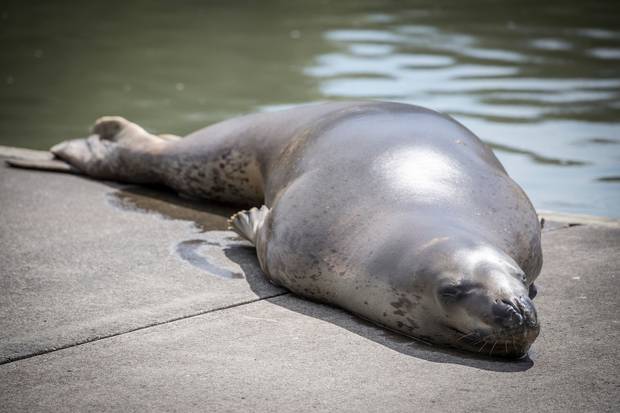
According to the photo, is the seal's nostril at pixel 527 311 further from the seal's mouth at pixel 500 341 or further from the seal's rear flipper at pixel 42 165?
the seal's rear flipper at pixel 42 165

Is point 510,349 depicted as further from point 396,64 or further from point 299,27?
point 299,27

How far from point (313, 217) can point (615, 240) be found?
145 cm

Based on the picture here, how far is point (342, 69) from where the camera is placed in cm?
899

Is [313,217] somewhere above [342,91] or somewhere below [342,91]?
above

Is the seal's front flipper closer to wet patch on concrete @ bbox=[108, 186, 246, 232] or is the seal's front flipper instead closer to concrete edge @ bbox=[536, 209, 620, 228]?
wet patch on concrete @ bbox=[108, 186, 246, 232]

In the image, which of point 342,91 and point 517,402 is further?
point 342,91

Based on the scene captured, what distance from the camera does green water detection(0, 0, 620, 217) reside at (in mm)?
6801

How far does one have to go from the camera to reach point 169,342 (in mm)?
3174

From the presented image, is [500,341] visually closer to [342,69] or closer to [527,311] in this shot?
[527,311]

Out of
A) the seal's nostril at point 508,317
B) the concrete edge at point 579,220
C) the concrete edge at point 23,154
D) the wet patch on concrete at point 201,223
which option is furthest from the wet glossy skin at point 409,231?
the concrete edge at point 23,154

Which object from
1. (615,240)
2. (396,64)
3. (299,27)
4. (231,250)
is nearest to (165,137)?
(231,250)

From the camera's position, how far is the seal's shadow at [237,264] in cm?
309

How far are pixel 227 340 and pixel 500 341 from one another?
853 millimetres

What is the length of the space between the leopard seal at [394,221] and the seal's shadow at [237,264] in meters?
A: 0.04
